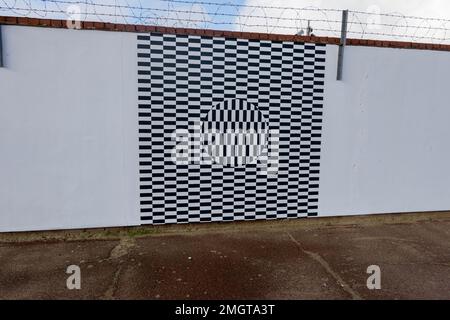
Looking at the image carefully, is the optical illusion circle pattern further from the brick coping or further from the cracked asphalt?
the cracked asphalt

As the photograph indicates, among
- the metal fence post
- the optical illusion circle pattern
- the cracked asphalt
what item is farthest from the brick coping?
the cracked asphalt

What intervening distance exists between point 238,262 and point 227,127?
1.83 m

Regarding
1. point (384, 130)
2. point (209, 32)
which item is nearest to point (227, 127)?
point (209, 32)

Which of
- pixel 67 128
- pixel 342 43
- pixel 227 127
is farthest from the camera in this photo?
pixel 342 43

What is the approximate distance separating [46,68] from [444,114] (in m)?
5.79

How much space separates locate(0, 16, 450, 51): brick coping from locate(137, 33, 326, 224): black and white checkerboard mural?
7 cm

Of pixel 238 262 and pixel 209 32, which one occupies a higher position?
pixel 209 32

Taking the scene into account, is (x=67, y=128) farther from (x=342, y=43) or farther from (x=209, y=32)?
(x=342, y=43)

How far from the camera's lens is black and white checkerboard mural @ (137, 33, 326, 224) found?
15.5ft

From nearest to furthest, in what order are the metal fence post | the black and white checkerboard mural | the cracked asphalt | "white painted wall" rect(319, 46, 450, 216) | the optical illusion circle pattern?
the cracked asphalt, the black and white checkerboard mural, the optical illusion circle pattern, the metal fence post, "white painted wall" rect(319, 46, 450, 216)

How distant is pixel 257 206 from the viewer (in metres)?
5.25

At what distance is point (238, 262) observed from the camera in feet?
13.7

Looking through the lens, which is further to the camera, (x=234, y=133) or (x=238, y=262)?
(x=234, y=133)

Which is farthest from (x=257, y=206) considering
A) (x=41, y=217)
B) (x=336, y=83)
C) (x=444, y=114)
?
(x=444, y=114)
